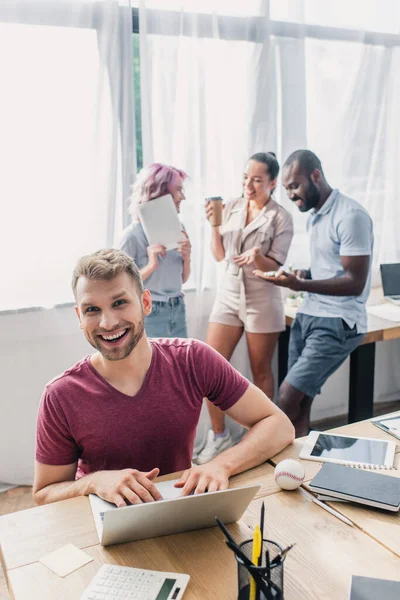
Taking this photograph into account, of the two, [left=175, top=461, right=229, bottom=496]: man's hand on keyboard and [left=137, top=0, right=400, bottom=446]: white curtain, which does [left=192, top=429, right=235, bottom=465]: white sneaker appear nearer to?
[left=137, top=0, right=400, bottom=446]: white curtain

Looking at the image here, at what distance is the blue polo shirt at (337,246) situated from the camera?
2.62 meters

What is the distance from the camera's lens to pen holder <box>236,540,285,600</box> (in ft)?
3.08

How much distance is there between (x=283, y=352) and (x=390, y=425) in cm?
168

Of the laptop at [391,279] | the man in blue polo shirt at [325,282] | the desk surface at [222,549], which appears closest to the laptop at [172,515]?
the desk surface at [222,549]

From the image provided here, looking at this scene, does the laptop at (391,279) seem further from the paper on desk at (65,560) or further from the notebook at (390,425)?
the paper on desk at (65,560)

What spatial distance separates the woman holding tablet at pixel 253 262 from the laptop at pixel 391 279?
875mm

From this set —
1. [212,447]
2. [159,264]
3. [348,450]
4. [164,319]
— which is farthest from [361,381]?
[348,450]

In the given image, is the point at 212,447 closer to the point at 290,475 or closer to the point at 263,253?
the point at 263,253

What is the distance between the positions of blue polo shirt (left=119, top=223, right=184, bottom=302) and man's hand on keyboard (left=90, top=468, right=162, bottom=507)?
5.03ft

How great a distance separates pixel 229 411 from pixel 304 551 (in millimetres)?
553

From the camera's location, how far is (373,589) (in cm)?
104

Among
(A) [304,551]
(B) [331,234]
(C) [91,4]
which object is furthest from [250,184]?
(A) [304,551]

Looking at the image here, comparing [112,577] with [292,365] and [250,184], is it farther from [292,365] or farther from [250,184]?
[250,184]

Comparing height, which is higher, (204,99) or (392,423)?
(204,99)
